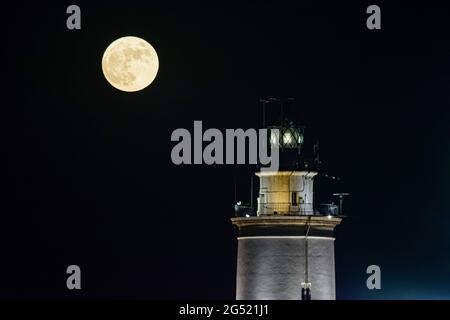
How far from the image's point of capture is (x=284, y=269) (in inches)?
2621

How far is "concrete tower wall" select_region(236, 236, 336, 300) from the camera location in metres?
66.5

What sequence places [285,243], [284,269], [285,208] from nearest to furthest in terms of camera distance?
1. [284,269]
2. [285,243]
3. [285,208]

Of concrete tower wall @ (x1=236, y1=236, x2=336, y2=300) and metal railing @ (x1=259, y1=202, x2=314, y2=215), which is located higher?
metal railing @ (x1=259, y1=202, x2=314, y2=215)

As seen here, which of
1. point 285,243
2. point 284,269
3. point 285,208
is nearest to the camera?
point 284,269

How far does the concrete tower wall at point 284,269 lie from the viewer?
218 feet

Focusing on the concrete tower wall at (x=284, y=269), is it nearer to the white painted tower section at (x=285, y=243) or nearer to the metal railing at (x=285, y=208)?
the white painted tower section at (x=285, y=243)

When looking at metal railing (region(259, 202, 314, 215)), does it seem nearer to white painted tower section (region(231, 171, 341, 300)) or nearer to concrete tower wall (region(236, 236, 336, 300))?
white painted tower section (region(231, 171, 341, 300))

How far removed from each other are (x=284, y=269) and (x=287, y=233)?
1369 mm

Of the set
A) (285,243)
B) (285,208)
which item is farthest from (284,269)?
(285,208)

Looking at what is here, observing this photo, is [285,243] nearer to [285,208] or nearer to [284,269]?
[284,269]
